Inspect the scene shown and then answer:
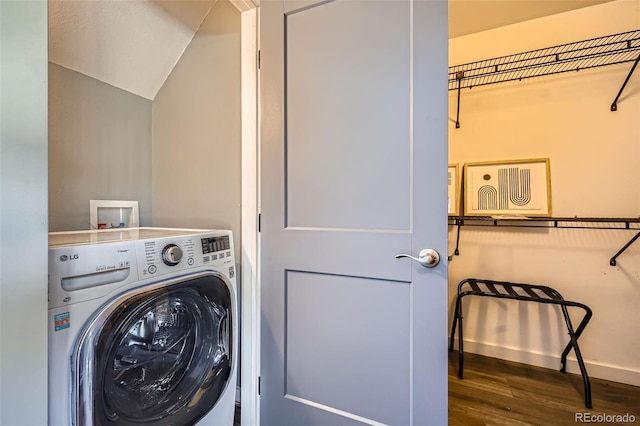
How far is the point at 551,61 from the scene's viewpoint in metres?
1.84

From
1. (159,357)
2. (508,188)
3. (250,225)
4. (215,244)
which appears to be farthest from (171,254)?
(508,188)

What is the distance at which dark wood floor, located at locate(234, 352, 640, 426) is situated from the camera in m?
1.44

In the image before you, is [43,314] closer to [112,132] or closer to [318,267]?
[318,267]

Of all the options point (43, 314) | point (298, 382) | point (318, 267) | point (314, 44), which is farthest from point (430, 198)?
point (43, 314)

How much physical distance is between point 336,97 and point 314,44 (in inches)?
10.6

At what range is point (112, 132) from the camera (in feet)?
4.95

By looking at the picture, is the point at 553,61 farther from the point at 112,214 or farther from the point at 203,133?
the point at 112,214

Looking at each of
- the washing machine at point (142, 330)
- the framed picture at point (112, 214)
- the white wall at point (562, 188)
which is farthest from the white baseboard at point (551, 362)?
the framed picture at point (112, 214)

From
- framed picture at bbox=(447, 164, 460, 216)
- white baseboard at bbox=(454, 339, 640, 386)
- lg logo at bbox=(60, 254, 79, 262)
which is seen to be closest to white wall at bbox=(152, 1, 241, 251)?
lg logo at bbox=(60, 254, 79, 262)

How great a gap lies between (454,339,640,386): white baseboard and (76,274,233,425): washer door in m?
1.87

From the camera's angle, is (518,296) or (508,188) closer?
(518,296)

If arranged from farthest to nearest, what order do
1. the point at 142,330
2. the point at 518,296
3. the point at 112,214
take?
1. the point at 518,296
2. the point at 112,214
3. the point at 142,330

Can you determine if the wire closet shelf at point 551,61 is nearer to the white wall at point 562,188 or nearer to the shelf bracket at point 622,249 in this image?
the white wall at point 562,188

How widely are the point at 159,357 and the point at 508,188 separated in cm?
227
